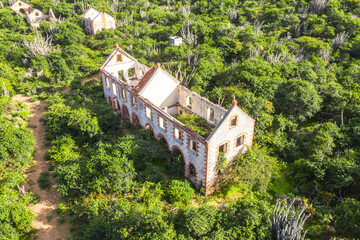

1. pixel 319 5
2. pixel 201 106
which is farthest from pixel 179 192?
pixel 319 5

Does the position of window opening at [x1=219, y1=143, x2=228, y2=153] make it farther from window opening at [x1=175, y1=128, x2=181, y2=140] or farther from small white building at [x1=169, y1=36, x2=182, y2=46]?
small white building at [x1=169, y1=36, x2=182, y2=46]

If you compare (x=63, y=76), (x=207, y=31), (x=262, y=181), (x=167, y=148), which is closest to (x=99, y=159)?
(x=167, y=148)

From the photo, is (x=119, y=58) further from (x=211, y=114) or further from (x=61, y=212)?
(x=61, y=212)

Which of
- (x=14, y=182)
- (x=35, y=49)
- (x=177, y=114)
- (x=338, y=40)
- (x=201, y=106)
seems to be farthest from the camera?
(x=35, y=49)

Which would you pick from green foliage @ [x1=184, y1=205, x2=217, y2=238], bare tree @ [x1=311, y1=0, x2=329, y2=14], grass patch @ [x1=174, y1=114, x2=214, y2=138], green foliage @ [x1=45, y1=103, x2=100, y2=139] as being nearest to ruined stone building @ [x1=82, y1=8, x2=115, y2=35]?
green foliage @ [x1=45, y1=103, x2=100, y2=139]

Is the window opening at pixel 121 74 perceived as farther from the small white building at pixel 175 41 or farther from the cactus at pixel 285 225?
the cactus at pixel 285 225

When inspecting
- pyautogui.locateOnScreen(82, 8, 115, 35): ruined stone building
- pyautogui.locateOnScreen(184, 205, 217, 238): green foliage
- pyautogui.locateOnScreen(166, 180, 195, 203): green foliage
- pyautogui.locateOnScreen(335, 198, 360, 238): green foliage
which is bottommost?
pyautogui.locateOnScreen(166, 180, 195, 203): green foliage
